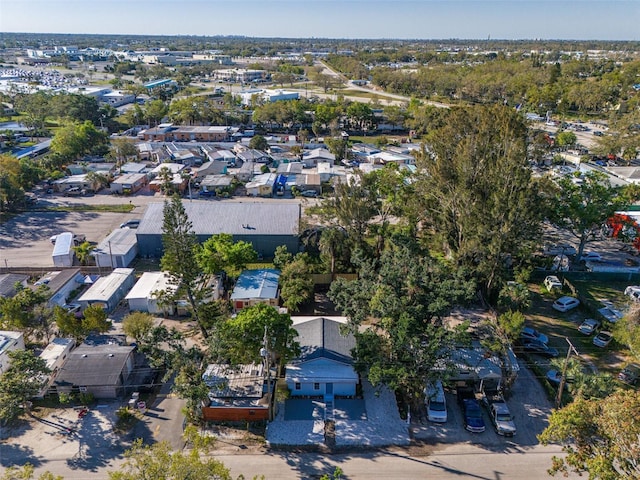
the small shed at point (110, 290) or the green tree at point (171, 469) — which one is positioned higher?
the green tree at point (171, 469)

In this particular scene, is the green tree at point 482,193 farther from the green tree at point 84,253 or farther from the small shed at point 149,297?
the green tree at point 84,253

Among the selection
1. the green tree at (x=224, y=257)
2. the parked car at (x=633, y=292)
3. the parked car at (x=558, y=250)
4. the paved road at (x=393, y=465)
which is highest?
the green tree at (x=224, y=257)

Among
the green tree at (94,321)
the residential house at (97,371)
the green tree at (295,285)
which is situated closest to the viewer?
the residential house at (97,371)

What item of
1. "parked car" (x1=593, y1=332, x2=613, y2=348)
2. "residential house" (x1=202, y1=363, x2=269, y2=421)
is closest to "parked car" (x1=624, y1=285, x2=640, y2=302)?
"parked car" (x1=593, y1=332, x2=613, y2=348)

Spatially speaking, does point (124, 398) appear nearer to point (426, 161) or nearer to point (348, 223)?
point (348, 223)

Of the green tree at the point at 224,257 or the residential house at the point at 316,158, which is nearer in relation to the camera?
the green tree at the point at 224,257

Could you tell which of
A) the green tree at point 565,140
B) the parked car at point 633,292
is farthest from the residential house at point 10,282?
the green tree at point 565,140

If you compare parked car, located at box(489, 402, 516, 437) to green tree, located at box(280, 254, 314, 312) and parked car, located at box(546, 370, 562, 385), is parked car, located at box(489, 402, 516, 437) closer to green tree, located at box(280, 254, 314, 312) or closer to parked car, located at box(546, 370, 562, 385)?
parked car, located at box(546, 370, 562, 385)
